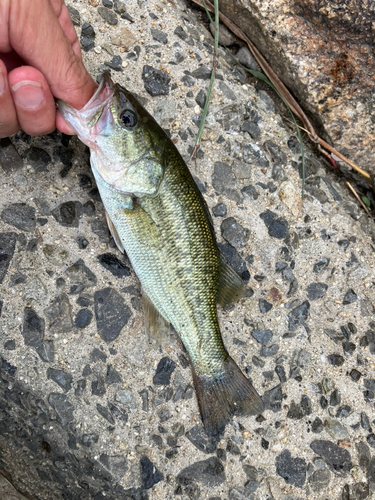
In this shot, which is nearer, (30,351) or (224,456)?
(30,351)

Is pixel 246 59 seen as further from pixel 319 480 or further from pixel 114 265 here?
pixel 319 480

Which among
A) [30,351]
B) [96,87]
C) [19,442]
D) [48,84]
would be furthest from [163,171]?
[19,442]

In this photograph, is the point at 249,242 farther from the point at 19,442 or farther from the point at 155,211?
the point at 19,442

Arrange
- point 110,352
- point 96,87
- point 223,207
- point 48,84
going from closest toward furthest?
1. point 48,84
2. point 96,87
3. point 110,352
4. point 223,207

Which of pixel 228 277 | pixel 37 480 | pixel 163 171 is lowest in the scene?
pixel 37 480

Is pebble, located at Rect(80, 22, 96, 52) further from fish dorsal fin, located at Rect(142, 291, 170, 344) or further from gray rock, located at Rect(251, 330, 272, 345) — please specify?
gray rock, located at Rect(251, 330, 272, 345)

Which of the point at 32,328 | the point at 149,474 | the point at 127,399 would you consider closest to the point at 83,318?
the point at 32,328
